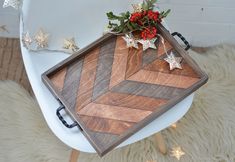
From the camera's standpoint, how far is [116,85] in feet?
3.28

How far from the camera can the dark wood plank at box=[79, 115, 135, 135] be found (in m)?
0.93

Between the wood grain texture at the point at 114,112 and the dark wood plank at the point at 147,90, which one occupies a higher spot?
the dark wood plank at the point at 147,90

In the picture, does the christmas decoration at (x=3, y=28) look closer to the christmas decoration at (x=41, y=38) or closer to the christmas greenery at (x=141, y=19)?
the christmas decoration at (x=41, y=38)

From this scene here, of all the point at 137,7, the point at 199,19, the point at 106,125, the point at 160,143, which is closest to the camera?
the point at 106,125

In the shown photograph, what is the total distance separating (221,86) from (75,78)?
613 millimetres

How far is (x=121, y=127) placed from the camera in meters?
0.94

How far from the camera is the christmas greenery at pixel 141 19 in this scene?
1028mm

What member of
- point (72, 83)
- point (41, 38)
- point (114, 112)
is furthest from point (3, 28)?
point (114, 112)

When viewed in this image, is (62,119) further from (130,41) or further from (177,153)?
(177,153)

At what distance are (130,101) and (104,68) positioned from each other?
0.12 meters

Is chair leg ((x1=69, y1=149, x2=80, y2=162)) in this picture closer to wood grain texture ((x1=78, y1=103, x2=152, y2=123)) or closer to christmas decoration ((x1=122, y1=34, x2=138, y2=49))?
wood grain texture ((x1=78, y1=103, x2=152, y2=123))

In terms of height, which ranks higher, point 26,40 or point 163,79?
point 26,40

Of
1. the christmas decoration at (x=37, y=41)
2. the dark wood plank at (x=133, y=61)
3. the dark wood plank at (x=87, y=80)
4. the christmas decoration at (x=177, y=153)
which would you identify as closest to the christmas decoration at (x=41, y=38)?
the christmas decoration at (x=37, y=41)

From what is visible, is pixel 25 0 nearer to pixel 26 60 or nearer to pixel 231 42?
pixel 26 60
